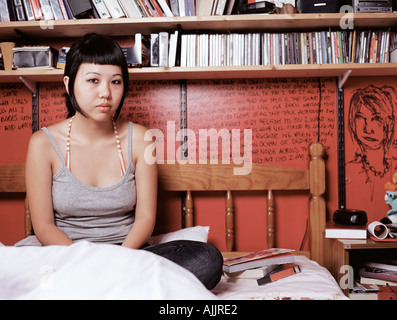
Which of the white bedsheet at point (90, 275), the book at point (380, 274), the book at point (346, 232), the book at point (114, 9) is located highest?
the book at point (114, 9)

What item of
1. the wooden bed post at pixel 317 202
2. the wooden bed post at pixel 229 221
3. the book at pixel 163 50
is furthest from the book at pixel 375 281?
the book at pixel 163 50

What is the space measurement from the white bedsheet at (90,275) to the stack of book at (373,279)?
0.93 metres

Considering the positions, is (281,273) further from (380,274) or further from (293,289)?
(380,274)

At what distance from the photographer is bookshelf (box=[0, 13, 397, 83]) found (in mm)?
1654

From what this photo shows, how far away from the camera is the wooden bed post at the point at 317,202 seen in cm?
172

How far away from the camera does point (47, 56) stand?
1685mm

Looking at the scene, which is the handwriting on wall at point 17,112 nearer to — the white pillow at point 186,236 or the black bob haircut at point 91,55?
the black bob haircut at point 91,55

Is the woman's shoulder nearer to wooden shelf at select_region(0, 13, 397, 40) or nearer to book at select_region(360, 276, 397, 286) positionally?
wooden shelf at select_region(0, 13, 397, 40)

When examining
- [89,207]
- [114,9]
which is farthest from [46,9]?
[89,207]

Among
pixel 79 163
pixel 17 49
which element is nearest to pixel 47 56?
pixel 17 49

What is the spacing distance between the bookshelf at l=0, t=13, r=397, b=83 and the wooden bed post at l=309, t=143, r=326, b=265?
368 mm
